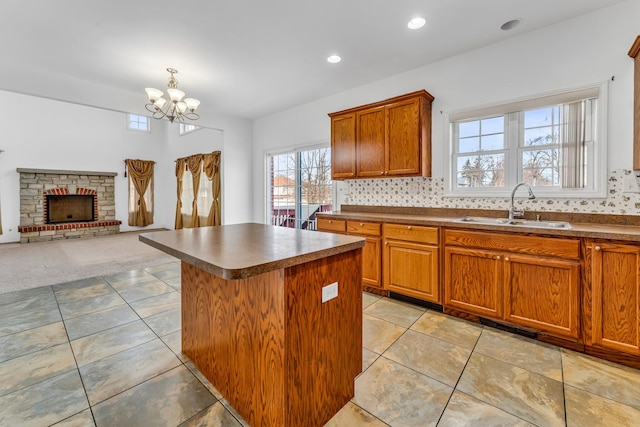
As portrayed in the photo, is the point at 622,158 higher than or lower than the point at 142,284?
higher

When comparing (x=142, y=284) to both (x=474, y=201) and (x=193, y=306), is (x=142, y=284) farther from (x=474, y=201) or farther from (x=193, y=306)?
(x=474, y=201)

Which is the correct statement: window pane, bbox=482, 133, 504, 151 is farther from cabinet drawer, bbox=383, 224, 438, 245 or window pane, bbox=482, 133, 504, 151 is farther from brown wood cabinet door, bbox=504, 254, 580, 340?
brown wood cabinet door, bbox=504, 254, 580, 340

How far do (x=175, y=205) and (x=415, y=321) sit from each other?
7854 mm

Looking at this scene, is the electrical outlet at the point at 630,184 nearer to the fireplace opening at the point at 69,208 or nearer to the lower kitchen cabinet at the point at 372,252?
the lower kitchen cabinet at the point at 372,252

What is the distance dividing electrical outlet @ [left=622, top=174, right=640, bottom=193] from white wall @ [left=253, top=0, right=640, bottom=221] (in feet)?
0.38

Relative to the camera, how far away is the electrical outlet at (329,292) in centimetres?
141

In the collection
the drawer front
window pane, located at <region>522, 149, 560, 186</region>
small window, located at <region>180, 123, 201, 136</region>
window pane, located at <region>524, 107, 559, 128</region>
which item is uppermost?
small window, located at <region>180, 123, 201, 136</region>

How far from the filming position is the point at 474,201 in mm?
3041

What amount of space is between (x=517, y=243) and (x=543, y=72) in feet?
5.50

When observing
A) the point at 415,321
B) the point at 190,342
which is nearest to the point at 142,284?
the point at 190,342

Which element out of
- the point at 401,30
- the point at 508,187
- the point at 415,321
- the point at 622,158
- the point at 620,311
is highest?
the point at 401,30

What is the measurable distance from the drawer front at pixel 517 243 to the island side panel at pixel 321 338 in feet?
4.42

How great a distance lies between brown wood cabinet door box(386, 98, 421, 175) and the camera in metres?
3.10

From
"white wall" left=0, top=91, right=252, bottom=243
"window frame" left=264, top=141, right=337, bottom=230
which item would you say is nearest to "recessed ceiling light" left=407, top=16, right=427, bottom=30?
"window frame" left=264, top=141, right=337, bottom=230
